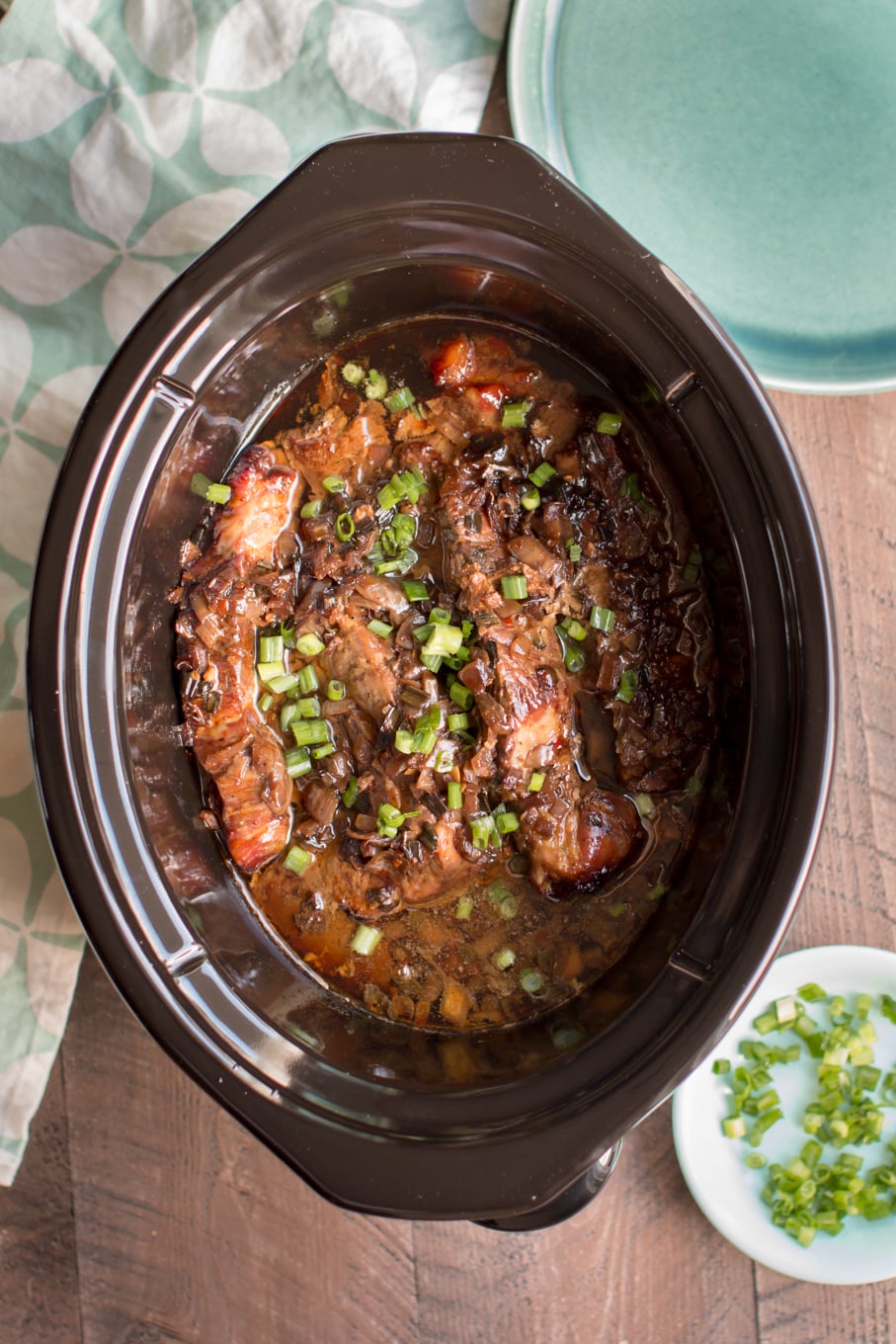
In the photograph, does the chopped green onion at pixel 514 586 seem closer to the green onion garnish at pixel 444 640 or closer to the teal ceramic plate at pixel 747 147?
the green onion garnish at pixel 444 640

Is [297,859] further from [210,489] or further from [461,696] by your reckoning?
[210,489]

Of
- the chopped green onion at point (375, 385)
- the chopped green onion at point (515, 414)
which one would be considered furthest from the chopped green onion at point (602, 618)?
the chopped green onion at point (375, 385)

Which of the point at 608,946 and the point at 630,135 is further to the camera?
the point at 630,135

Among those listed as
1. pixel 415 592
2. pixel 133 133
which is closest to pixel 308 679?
pixel 415 592

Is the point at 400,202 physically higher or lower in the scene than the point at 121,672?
higher

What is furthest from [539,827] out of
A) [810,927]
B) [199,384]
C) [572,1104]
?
[199,384]

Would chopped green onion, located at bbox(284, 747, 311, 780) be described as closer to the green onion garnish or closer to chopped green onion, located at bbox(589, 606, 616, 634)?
the green onion garnish

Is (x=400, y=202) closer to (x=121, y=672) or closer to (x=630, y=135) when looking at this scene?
(x=630, y=135)
